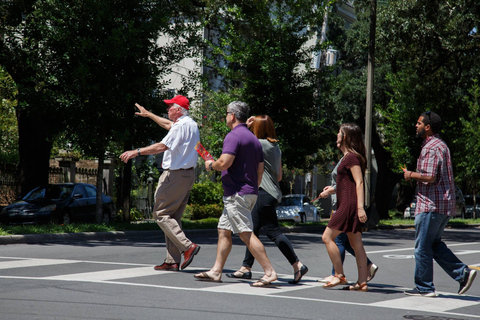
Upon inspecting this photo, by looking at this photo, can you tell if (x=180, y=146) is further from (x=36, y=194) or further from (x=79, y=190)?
(x=79, y=190)

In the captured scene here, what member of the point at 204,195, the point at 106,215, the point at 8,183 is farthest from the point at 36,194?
the point at 204,195

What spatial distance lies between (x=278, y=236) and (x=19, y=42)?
43.1ft

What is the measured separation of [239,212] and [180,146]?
1.18 metres

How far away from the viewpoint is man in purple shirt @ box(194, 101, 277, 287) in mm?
6934

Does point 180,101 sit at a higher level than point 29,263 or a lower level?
higher

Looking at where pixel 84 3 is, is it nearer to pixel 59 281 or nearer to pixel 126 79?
pixel 126 79

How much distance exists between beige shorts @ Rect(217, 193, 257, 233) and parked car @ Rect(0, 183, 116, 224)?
38.4ft

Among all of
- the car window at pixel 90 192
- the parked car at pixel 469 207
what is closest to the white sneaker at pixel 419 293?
the car window at pixel 90 192

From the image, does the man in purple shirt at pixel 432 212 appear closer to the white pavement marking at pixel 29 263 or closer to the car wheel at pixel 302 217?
the white pavement marking at pixel 29 263

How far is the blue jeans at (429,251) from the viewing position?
6.87 meters

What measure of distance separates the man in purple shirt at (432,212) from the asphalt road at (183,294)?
0.26 meters

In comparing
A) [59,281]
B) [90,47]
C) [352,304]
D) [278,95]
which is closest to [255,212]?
[352,304]

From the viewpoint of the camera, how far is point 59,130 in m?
17.1

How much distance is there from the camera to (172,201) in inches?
303
